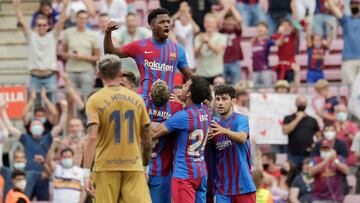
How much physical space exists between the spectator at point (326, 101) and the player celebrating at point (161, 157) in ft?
26.0

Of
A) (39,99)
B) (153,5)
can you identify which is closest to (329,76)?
(153,5)

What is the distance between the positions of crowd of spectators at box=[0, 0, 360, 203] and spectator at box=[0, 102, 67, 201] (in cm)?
2

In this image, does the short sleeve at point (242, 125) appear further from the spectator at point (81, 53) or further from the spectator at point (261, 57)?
the spectator at point (261, 57)

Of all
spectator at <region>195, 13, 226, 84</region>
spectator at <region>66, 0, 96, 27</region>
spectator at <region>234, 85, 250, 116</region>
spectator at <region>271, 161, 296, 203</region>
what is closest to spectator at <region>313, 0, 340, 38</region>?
spectator at <region>195, 13, 226, 84</region>

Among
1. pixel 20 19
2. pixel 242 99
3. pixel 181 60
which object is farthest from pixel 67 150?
pixel 181 60

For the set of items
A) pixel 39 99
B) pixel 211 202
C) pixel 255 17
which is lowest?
pixel 211 202

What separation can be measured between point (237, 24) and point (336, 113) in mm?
3107

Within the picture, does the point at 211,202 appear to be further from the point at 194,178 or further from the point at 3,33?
the point at 3,33

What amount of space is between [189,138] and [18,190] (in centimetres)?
453

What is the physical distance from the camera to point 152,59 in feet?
54.2

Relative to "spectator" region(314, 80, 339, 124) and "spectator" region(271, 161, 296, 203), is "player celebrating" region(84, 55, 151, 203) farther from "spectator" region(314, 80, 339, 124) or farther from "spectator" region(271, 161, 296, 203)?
"spectator" region(314, 80, 339, 124)

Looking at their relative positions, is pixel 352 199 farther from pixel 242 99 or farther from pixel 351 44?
pixel 351 44

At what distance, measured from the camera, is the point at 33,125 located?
23.3 metres

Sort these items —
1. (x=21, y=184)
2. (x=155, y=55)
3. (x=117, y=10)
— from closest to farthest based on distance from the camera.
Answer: (x=155, y=55), (x=21, y=184), (x=117, y=10)
